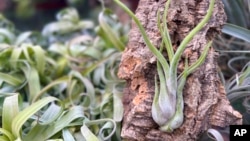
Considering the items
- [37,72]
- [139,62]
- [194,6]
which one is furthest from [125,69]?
[37,72]

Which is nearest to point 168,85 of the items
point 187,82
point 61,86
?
point 187,82

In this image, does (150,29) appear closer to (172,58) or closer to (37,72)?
(172,58)

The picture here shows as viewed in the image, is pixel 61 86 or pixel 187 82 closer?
pixel 187 82

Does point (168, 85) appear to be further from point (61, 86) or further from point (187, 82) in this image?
point (61, 86)
